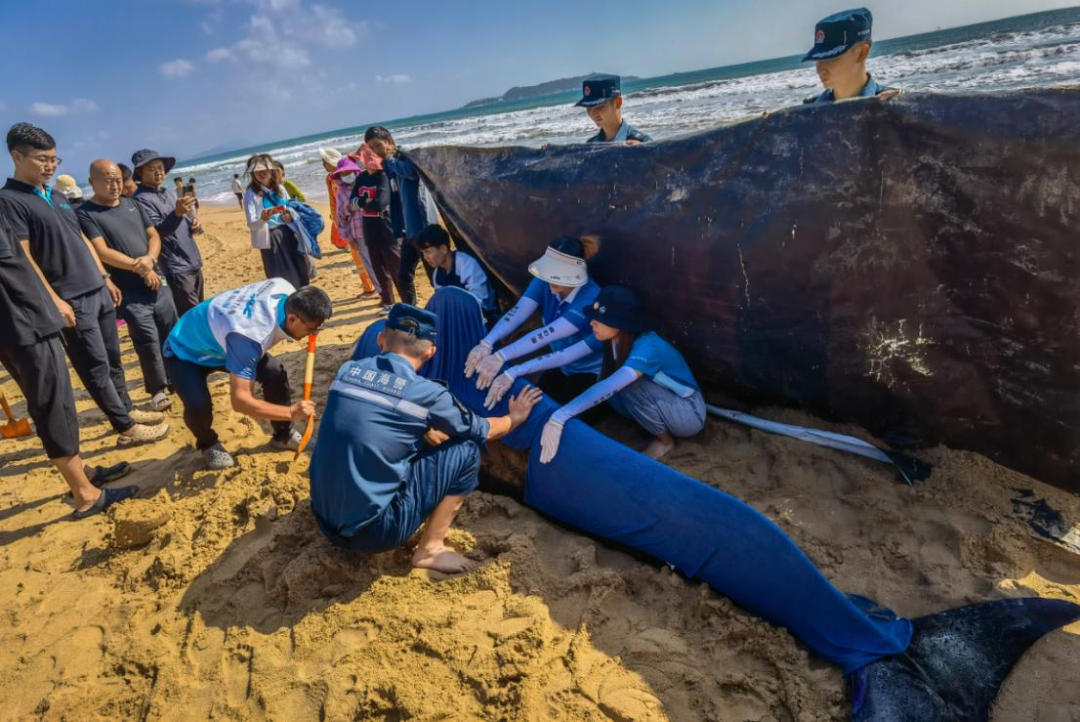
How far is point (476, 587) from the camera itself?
2229mm

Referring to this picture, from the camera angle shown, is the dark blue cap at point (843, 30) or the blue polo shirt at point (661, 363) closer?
the dark blue cap at point (843, 30)

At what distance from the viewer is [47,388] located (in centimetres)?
281

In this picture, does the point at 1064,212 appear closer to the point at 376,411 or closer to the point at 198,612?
the point at 376,411

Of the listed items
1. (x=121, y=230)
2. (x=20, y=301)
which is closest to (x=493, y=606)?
(x=20, y=301)

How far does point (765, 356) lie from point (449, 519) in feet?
5.11

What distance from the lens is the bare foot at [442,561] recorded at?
2303 mm

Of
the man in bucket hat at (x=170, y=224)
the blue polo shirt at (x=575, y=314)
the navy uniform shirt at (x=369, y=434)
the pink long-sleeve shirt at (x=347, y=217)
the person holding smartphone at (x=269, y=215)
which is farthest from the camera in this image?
the pink long-sleeve shirt at (x=347, y=217)

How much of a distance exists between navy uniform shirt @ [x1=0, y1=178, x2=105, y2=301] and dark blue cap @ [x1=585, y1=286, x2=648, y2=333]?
9.01 ft

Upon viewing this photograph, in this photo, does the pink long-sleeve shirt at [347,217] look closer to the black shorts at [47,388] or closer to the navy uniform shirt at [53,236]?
the navy uniform shirt at [53,236]

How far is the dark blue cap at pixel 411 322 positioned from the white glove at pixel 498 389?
53 centimetres

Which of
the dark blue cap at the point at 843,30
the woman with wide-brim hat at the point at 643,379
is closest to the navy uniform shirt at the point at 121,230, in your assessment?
the woman with wide-brim hat at the point at 643,379

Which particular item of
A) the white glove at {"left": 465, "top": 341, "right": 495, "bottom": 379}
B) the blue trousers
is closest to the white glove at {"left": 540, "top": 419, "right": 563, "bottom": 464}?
the blue trousers

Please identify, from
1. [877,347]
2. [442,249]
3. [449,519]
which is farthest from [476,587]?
[442,249]

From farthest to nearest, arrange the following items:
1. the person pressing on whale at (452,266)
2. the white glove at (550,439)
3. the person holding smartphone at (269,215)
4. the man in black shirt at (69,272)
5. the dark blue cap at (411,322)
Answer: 1. the person holding smartphone at (269,215)
2. the person pressing on whale at (452,266)
3. the man in black shirt at (69,272)
4. the white glove at (550,439)
5. the dark blue cap at (411,322)
